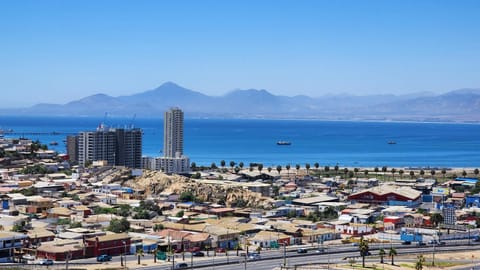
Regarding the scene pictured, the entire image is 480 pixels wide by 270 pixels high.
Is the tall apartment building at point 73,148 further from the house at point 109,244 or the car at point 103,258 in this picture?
the car at point 103,258

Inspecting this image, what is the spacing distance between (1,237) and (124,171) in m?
28.7

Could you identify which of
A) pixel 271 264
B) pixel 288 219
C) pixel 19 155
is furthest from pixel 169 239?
pixel 19 155

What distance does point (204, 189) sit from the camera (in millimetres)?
50406

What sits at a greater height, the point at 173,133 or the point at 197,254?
the point at 173,133

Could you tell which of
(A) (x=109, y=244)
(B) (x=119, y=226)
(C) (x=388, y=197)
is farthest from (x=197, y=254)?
(C) (x=388, y=197)

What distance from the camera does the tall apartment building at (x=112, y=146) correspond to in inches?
2776

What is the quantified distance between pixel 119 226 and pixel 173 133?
45.7m

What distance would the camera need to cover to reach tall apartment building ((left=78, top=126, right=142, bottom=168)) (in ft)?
231

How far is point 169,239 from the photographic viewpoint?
3225cm

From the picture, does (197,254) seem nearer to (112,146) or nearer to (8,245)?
(8,245)

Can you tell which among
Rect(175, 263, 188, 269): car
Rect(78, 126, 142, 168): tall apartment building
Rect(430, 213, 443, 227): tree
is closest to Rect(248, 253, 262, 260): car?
Rect(175, 263, 188, 269): car

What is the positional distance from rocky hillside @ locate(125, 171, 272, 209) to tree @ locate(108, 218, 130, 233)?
12777 millimetres

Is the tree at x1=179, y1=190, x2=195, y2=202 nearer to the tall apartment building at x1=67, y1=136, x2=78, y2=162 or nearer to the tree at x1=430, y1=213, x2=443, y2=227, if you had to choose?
the tree at x1=430, y1=213, x2=443, y2=227

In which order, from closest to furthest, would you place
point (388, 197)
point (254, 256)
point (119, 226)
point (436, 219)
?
point (254, 256), point (119, 226), point (436, 219), point (388, 197)
